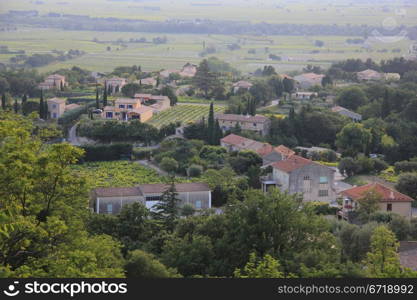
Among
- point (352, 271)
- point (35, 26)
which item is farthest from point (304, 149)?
point (35, 26)

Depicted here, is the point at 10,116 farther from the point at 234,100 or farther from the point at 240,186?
the point at 234,100

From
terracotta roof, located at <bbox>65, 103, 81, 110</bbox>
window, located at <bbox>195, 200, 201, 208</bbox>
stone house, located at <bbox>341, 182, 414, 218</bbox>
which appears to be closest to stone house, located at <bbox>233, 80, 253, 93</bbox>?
terracotta roof, located at <bbox>65, 103, 81, 110</bbox>

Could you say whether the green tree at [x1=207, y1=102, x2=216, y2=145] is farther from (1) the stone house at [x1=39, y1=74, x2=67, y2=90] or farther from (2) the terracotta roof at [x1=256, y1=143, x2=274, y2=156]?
(1) the stone house at [x1=39, y1=74, x2=67, y2=90]

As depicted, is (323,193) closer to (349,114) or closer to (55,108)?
(349,114)

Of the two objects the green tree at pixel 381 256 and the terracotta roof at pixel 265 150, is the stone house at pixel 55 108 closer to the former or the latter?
the terracotta roof at pixel 265 150

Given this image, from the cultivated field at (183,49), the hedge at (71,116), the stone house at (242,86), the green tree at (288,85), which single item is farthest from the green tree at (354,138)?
the cultivated field at (183,49)

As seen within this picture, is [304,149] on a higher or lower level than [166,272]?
lower

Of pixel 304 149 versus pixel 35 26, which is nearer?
pixel 304 149
